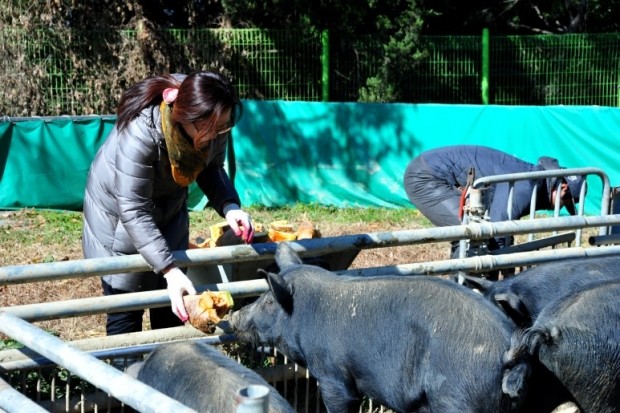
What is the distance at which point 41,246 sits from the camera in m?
9.10

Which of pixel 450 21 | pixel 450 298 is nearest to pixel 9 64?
pixel 450 21

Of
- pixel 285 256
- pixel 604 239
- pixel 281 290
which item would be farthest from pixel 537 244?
pixel 281 290

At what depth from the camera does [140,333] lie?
3902 millimetres

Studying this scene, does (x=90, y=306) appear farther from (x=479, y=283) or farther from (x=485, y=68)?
(x=485, y=68)

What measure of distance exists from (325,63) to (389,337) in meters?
10.1

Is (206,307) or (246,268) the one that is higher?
(206,307)

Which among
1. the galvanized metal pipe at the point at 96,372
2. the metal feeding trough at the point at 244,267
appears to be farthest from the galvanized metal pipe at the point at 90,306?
the metal feeding trough at the point at 244,267

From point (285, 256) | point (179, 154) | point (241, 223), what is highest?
point (179, 154)

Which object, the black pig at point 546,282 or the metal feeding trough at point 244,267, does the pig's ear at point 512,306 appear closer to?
the black pig at point 546,282

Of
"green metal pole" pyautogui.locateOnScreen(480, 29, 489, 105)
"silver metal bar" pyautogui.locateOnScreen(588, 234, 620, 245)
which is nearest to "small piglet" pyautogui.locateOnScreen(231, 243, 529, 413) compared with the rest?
"silver metal bar" pyautogui.locateOnScreen(588, 234, 620, 245)

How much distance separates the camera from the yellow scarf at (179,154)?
3.67 m

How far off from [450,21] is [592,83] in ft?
11.8

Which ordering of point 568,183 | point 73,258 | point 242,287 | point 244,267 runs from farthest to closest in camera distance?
1. point 73,258
2. point 568,183
3. point 244,267
4. point 242,287

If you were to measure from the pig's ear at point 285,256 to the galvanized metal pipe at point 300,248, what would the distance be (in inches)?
1.0
